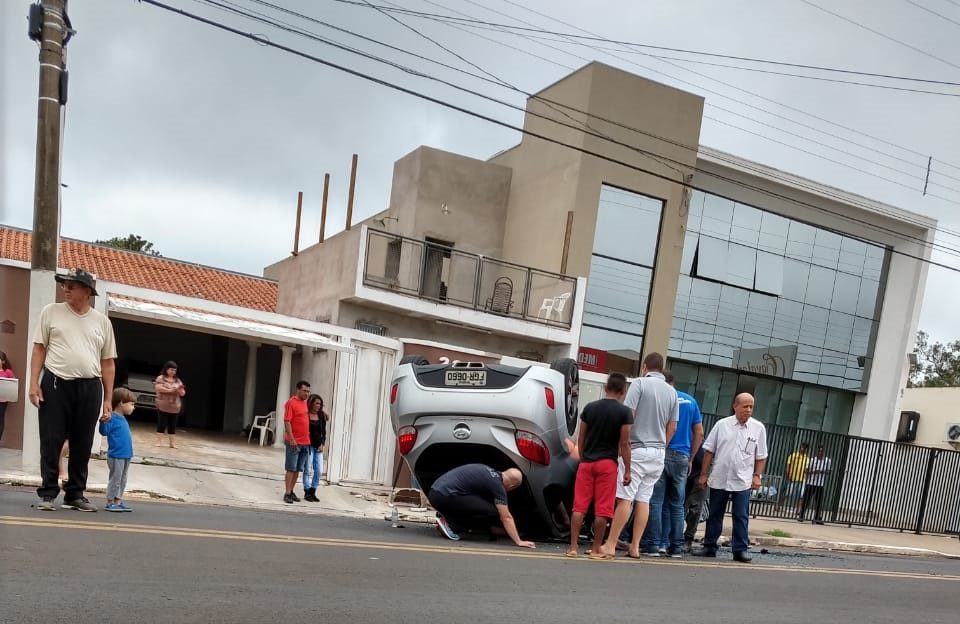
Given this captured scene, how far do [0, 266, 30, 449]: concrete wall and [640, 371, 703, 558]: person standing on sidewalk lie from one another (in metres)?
9.23

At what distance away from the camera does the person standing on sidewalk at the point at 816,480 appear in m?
A: 15.5

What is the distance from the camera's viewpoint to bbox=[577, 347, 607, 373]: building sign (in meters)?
22.5

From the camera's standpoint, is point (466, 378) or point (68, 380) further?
point (466, 378)

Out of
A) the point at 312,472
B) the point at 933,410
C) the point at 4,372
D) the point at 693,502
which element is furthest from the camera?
the point at 933,410

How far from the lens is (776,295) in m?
25.4

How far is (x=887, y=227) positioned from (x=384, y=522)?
22651 millimetres

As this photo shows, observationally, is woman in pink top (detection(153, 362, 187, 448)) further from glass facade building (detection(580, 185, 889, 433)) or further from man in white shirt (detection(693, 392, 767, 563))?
man in white shirt (detection(693, 392, 767, 563))

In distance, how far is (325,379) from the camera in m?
19.1

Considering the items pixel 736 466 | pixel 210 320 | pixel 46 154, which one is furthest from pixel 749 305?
pixel 46 154

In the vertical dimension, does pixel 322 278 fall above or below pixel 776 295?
below

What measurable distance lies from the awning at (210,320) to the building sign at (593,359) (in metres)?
8.12

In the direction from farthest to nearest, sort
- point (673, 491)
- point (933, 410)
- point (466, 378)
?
point (933, 410) → point (673, 491) → point (466, 378)

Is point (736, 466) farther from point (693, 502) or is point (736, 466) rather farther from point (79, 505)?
point (79, 505)

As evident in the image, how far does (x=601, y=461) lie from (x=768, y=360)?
64.0 ft
